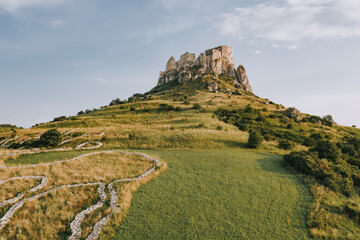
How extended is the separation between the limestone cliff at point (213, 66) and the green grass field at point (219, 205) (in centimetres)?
13677

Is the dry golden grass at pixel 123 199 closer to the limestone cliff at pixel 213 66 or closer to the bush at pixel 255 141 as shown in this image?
the bush at pixel 255 141

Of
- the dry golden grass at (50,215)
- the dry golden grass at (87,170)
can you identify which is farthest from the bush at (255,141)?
the dry golden grass at (50,215)

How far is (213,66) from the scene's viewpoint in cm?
15638

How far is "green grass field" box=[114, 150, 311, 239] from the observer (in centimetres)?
1170

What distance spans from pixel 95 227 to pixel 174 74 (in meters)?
176

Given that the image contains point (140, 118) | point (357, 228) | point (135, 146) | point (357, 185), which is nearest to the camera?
point (357, 228)

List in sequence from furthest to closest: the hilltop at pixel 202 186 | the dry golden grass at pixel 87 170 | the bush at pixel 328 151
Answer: the bush at pixel 328 151 < the dry golden grass at pixel 87 170 < the hilltop at pixel 202 186

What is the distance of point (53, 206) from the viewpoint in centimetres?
1406

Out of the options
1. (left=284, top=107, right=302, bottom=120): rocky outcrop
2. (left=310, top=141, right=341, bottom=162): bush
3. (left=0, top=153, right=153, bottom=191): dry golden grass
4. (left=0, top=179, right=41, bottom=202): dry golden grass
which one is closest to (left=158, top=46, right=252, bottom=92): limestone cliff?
(left=284, top=107, right=302, bottom=120): rocky outcrop

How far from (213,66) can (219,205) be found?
154 meters

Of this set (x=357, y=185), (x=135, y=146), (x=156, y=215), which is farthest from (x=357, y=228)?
(x=135, y=146)

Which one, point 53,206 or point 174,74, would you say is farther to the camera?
point 174,74

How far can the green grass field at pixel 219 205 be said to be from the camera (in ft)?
38.4

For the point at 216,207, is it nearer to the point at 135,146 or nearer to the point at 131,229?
the point at 131,229
